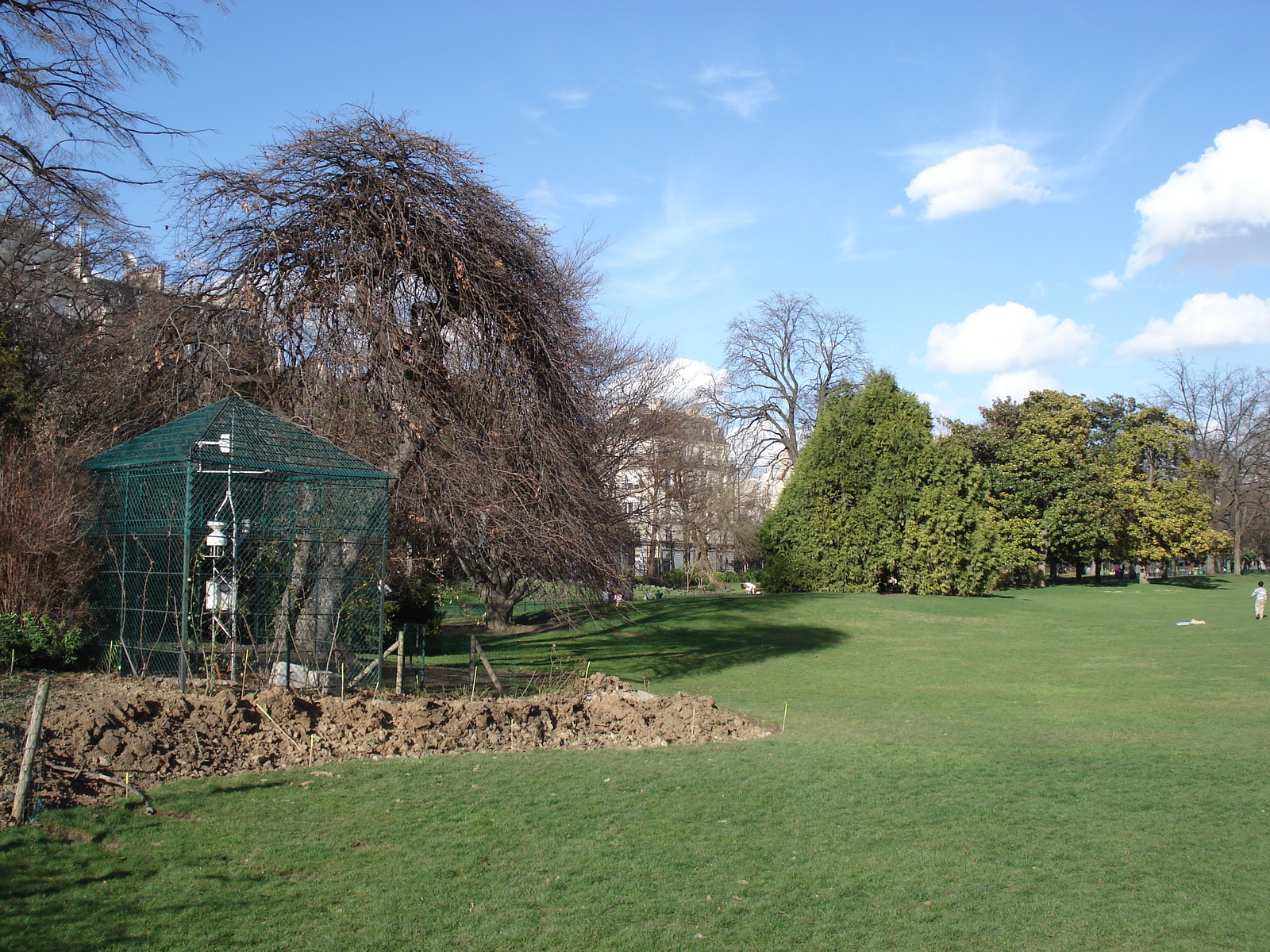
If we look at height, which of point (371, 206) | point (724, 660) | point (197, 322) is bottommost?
point (724, 660)

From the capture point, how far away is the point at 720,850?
6.42 m

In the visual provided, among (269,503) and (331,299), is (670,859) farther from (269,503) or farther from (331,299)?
(331,299)

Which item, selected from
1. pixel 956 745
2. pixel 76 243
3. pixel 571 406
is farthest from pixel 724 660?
pixel 76 243

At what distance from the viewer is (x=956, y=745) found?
10625 millimetres

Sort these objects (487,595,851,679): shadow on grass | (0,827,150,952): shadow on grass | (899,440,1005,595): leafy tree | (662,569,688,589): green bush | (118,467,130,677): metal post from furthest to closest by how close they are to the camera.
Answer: (662,569,688,589): green bush < (899,440,1005,595): leafy tree < (487,595,851,679): shadow on grass < (118,467,130,677): metal post < (0,827,150,952): shadow on grass

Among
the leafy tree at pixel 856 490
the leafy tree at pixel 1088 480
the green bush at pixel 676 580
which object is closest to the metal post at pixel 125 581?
the leafy tree at pixel 856 490

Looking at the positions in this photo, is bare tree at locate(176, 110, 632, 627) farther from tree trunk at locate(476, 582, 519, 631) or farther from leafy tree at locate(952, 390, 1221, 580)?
leafy tree at locate(952, 390, 1221, 580)

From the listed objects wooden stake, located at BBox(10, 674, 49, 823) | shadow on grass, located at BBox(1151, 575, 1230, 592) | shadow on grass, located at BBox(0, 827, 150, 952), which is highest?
wooden stake, located at BBox(10, 674, 49, 823)

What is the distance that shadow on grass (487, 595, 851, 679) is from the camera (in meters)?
18.7

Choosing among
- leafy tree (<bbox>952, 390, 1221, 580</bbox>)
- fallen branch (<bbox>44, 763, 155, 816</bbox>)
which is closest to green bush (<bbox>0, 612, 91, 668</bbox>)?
fallen branch (<bbox>44, 763, 155, 816</bbox>)

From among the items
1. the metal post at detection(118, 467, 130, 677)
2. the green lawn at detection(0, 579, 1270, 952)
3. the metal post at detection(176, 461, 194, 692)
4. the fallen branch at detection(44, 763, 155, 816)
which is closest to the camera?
the green lawn at detection(0, 579, 1270, 952)

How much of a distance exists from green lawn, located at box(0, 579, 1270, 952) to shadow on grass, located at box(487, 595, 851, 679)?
21.7 ft

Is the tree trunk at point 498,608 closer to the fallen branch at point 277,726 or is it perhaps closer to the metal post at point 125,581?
the metal post at point 125,581

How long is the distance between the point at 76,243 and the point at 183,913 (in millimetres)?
21380
